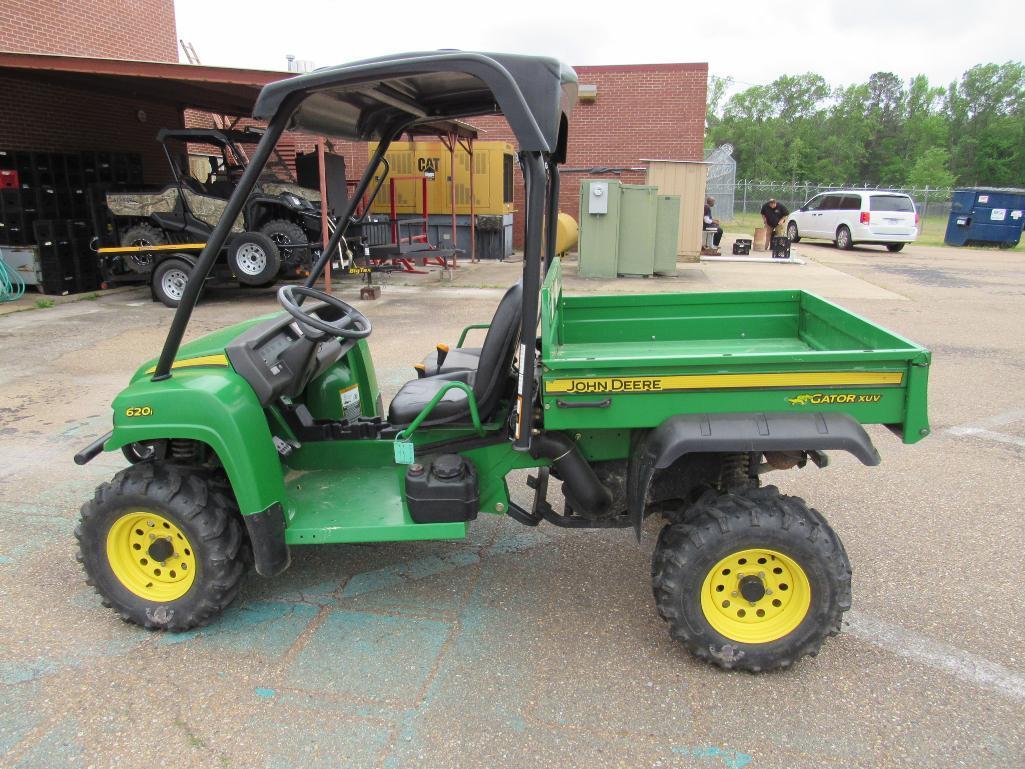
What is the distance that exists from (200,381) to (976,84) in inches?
2899

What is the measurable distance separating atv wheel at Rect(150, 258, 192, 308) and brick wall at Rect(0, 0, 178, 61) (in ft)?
16.6

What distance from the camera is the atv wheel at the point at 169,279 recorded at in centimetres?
1091

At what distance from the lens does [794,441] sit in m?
2.59

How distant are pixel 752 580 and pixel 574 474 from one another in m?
0.78

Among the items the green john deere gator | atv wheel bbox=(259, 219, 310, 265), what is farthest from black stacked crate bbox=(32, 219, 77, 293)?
the green john deere gator

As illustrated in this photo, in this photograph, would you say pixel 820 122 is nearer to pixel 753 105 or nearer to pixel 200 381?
pixel 753 105

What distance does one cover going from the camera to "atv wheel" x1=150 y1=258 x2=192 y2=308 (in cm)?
1091

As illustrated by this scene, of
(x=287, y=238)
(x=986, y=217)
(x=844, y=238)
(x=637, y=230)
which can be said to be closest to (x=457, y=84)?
(x=287, y=238)

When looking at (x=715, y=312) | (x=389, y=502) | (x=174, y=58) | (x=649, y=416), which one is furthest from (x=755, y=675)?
(x=174, y=58)

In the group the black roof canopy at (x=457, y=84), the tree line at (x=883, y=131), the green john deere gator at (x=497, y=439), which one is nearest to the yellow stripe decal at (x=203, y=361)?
the green john deere gator at (x=497, y=439)

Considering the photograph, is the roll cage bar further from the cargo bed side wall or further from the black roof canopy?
the cargo bed side wall

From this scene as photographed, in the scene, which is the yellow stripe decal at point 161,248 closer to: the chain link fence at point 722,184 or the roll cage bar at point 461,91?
the roll cage bar at point 461,91

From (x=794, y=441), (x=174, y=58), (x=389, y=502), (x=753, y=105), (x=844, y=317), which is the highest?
(x=753, y=105)

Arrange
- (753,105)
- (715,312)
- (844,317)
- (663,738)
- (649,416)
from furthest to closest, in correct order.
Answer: (753,105) < (715,312) < (844,317) < (649,416) < (663,738)
